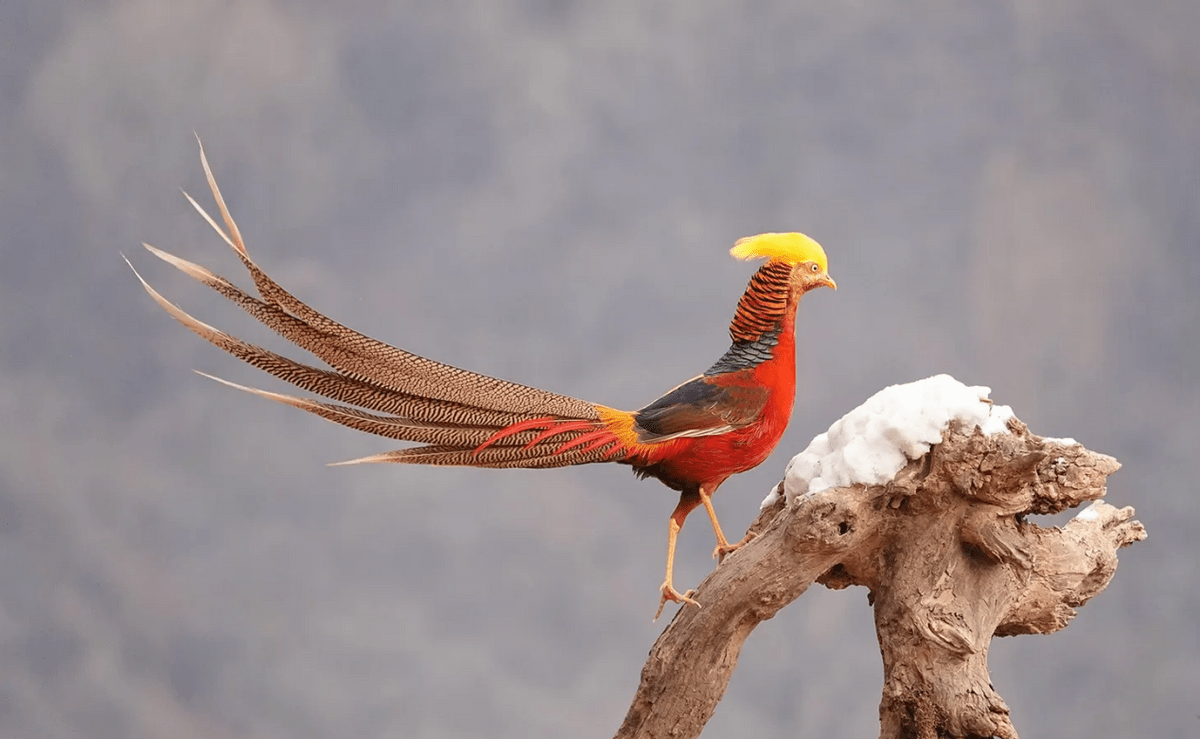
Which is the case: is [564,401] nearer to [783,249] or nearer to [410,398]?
[410,398]

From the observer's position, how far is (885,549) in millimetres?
3977

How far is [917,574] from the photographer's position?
3859mm

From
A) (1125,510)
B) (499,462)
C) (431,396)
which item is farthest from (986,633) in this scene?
(431,396)

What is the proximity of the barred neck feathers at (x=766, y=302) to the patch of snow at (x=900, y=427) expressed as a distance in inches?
18.8

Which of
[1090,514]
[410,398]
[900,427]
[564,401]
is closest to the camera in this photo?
[900,427]

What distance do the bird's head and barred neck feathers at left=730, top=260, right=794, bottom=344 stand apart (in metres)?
0.03

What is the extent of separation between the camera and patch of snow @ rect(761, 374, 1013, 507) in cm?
375

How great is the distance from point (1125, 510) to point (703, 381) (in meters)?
1.73

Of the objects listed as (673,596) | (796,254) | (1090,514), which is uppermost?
(796,254)

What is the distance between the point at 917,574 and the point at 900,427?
48 centimetres

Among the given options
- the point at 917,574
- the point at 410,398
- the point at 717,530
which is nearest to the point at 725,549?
the point at 717,530

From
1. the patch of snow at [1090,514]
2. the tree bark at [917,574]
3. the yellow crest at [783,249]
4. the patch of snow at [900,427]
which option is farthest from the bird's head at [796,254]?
the patch of snow at [1090,514]

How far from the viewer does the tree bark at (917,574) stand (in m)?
3.73

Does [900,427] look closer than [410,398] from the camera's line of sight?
Yes
